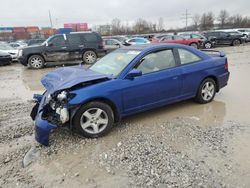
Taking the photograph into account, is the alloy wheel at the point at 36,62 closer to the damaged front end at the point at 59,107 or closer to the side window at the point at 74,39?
the side window at the point at 74,39

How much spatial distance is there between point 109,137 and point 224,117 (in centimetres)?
239

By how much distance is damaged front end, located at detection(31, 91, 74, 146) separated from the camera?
3559 mm

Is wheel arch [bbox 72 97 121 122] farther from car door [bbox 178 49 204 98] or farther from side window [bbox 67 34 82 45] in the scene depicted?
side window [bbox 67 34 82 45]

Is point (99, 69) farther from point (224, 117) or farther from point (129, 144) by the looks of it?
point (224, 117)

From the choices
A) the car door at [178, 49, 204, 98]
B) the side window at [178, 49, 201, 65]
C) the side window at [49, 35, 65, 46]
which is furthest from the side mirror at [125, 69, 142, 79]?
the side window at [49, 35, 65, 46]

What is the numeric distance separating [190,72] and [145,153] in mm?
2340

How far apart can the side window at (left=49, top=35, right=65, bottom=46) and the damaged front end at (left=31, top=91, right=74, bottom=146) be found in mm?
9539

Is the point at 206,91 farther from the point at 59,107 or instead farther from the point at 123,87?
the point at 59,107

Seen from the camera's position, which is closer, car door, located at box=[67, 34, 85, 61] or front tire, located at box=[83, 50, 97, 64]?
car door, located at box=[67, 34, 85, 61]

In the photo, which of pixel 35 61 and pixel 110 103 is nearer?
pixel 110 103

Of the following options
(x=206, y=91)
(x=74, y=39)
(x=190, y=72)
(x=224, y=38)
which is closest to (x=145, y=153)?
(x=190, y=72)

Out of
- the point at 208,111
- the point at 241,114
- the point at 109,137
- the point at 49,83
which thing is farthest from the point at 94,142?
the point at 241,114

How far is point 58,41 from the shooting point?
12.8 metres

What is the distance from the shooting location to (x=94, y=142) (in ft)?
12.6
